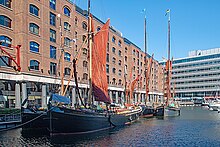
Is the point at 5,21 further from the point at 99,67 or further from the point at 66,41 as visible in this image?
the point at 99,67

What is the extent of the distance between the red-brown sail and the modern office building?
127279 millimetres

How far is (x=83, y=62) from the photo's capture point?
6962 cm

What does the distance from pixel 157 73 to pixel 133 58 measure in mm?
44226

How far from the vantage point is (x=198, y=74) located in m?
166

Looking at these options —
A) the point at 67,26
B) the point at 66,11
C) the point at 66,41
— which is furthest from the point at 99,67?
the point at 66,11

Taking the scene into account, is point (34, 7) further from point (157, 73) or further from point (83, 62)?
point (157, 73)

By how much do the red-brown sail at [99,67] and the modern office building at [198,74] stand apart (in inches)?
5011

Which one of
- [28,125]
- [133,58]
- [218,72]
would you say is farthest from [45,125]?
[218,72]

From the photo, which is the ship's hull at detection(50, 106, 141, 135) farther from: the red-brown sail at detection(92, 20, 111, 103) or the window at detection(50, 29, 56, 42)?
the window at detection(50, 29, 56, 42)

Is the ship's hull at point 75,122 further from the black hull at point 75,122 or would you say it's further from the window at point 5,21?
the window at point 5,21

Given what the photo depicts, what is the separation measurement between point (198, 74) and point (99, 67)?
14070 cm

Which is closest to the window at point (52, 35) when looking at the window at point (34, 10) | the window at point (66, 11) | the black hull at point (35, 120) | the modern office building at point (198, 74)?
the window at point (34, 10)

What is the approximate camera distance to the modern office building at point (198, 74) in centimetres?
15969

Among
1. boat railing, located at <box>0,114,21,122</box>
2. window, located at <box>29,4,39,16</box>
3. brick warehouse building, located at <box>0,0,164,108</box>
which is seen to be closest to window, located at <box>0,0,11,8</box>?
brick warehouse building, located at <box>0,0,164,108</box>
